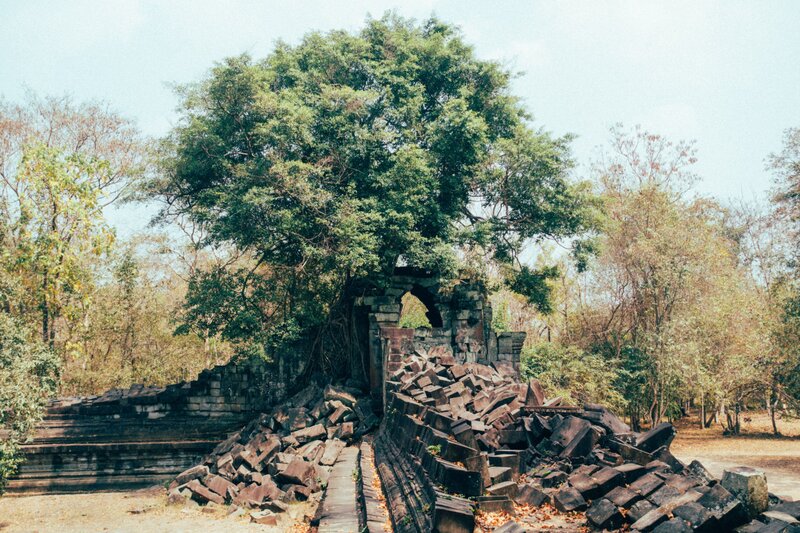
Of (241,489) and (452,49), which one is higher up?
(452,49)

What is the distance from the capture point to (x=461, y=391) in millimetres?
9664

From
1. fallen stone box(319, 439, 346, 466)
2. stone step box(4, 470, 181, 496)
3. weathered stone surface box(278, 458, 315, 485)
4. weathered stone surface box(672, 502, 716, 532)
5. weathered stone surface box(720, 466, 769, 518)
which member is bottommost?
stone step box(4, 470, 181, 496)

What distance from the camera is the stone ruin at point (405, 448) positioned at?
481 cm

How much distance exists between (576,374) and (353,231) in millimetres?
10007

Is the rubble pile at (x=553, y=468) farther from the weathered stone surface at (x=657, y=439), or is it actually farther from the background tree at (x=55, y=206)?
the background tree at (x=55, y=206)

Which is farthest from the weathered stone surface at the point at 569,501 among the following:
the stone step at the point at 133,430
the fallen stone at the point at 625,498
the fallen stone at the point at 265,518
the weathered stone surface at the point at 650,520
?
the stone step at the point at 133,430

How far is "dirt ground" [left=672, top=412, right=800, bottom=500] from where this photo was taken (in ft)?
44.1

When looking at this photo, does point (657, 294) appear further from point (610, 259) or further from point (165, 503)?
point (165, 503)

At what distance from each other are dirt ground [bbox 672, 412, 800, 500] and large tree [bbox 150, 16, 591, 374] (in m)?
6.62

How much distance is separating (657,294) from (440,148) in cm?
1027

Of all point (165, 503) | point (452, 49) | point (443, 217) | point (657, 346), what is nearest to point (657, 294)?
point (657, 346)

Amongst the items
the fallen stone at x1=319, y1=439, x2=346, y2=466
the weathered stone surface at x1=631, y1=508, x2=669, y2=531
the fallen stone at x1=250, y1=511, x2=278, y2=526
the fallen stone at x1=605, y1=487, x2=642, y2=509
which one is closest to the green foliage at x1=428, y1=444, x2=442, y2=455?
the fallen stone at x1=605, y1=487, x2=642, y2=509

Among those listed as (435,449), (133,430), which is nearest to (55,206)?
(133,430)

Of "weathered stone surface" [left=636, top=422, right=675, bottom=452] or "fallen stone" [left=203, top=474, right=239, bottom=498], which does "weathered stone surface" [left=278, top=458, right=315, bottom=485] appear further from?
"weathered stone surface" [left=636, top=422, right=675, bottom=452]
